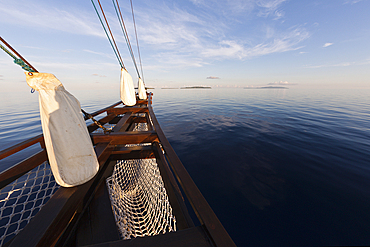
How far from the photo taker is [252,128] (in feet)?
A: 25.2

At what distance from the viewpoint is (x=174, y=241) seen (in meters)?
1.07

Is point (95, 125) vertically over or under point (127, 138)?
under

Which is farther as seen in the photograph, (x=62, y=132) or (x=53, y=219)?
(x=62, y=132)

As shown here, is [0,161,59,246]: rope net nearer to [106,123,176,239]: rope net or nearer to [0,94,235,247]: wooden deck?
[0,94,235,247]: wooden deck

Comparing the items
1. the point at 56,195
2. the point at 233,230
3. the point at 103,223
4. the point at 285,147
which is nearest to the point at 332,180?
the point at 285,147

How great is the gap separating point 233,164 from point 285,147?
2.73 meters

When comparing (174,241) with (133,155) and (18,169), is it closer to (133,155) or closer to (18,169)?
(133,155)

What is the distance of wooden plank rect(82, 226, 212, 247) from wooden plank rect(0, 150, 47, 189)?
1.81 m

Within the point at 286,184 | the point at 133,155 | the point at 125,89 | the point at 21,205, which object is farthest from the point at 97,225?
the point at 125,89

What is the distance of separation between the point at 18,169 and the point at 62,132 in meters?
1.06

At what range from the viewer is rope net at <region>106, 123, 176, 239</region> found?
2.12 m

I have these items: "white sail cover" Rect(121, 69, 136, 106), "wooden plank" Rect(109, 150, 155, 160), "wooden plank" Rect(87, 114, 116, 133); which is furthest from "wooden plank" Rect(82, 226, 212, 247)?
"white sail cover" Rect(121, 69, 136, 106)

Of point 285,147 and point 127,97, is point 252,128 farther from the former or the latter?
point 127,97

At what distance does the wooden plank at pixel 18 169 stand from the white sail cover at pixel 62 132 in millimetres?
687
